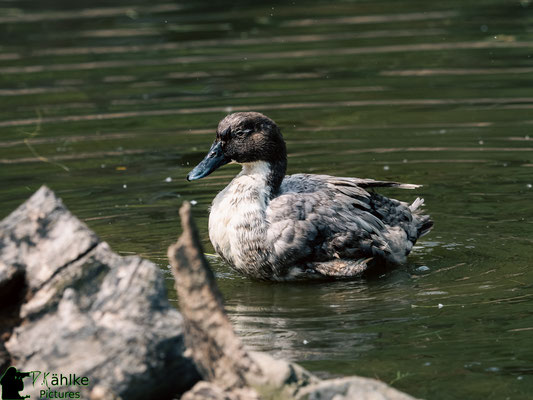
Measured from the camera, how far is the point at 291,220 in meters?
7.62

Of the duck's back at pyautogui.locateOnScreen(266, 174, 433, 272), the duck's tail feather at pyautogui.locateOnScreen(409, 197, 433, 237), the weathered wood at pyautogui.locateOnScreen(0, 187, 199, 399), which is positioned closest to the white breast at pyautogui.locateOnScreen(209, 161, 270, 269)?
the duck's back at pyautogui.locateOnScreen(266, 174, 433, 272)

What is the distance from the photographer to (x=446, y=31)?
15.5 meters

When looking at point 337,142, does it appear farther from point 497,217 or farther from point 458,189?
point 497,217

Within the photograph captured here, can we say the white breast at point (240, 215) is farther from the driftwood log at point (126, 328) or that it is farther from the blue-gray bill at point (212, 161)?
the driftwood log at point (126, 328)

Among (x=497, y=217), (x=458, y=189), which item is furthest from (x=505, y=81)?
(x=497, y=217)

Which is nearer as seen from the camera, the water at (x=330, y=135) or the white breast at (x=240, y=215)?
the water at (x=330, y=135)

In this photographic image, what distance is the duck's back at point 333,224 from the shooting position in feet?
24.8

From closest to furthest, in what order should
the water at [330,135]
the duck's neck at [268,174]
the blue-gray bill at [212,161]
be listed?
the water at [330,135], the duck's neck at [268,174], the blue-gray bill at [212,161]

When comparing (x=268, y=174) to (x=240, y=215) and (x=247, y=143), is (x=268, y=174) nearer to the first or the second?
(x=247, y=143)

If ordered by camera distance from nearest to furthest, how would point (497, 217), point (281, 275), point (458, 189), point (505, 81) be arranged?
point (281, 275) < point (497, 217) < point (458, 189) < point (505, 81)

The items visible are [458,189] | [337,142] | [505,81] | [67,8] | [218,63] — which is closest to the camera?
[458,189]

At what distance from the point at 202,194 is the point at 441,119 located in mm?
3469

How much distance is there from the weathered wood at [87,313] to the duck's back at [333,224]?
2.59 meters

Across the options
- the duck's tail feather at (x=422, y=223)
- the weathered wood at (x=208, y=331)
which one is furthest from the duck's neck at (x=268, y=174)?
the weathered wood at (x=208, y=331)
